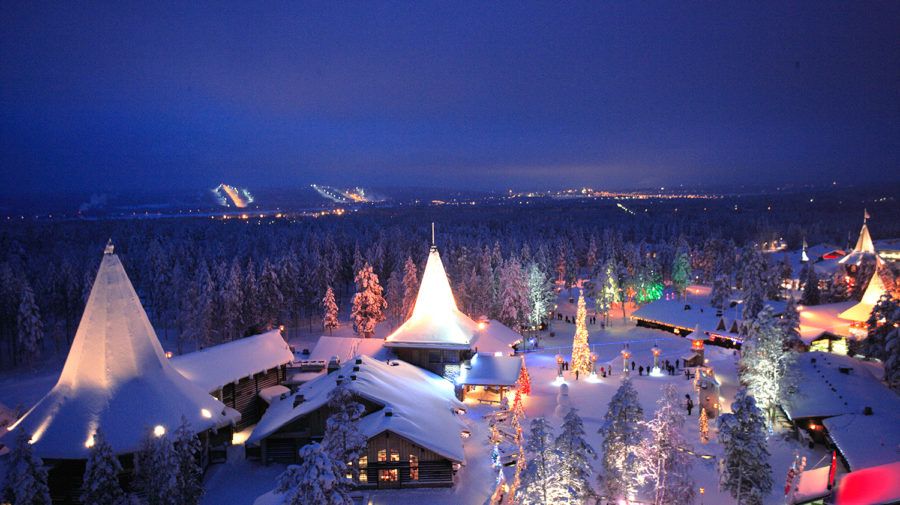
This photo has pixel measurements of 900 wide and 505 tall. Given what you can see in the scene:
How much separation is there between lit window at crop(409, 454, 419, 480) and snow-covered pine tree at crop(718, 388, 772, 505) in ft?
32.5

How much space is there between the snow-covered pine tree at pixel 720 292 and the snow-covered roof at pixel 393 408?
43.2 m

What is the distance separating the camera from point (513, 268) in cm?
4294

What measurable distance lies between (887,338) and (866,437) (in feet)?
31.9

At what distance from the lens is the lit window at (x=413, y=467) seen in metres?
17.8

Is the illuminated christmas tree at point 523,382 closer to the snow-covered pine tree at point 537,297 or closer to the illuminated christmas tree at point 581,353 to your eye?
the illuminated christmas tree at point 581,353

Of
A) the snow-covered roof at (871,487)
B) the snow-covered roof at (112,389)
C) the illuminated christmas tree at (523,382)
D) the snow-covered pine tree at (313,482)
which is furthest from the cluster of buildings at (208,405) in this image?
the snow-covered roof at (871,487)

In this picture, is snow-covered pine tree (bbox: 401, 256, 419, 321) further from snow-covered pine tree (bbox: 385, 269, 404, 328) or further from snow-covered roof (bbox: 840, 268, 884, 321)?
snow-covered roof (bbox: 840, 268, 884, 321)

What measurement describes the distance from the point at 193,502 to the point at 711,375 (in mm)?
23842

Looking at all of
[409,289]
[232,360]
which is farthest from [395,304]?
[232,360]

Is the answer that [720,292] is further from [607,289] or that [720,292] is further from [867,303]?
[867,303]

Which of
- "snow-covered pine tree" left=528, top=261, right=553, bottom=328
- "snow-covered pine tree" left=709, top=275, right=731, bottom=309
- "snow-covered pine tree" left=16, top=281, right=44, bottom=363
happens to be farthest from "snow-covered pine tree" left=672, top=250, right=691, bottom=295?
"snow-covered pine tree" left=16, top=281, right=44, bottom=363

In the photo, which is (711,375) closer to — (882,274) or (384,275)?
(882,274)

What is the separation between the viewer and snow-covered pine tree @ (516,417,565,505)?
41.2 ft

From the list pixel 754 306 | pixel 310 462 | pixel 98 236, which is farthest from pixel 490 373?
pixel 98 236
